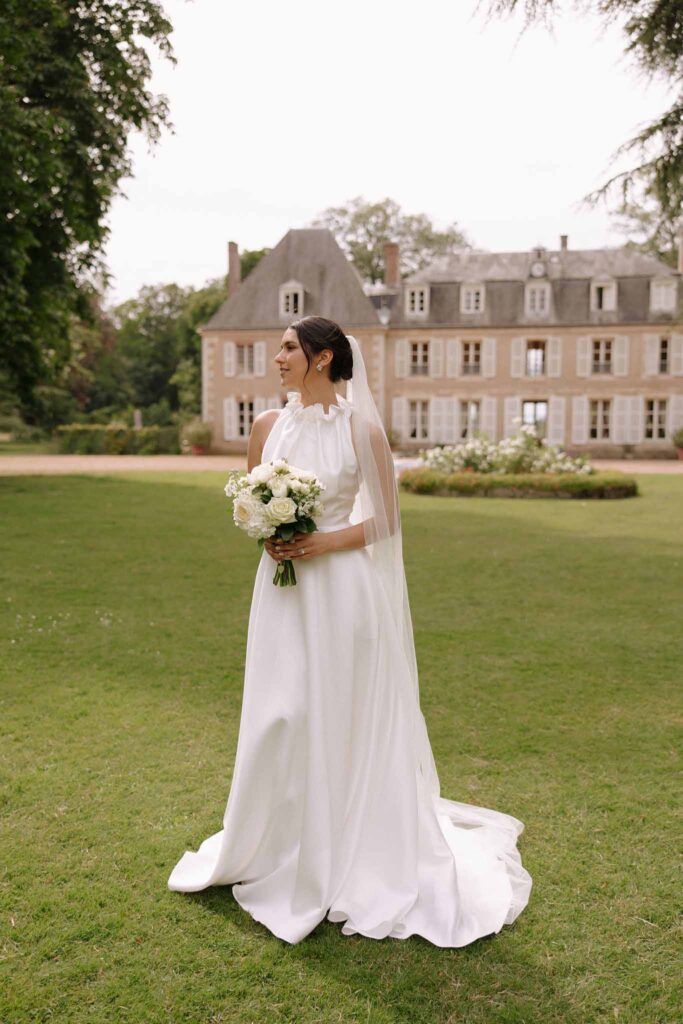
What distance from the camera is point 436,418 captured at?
32.8 metres

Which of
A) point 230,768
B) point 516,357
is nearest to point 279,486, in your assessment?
Result: point 230,768

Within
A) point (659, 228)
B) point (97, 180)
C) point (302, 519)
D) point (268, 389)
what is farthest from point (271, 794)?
point (268, 389)

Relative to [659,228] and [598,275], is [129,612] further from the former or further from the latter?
[598,275]

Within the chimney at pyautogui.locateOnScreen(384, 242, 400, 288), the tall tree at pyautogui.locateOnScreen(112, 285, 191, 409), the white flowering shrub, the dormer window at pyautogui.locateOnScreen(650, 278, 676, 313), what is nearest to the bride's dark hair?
the white flowering shrub

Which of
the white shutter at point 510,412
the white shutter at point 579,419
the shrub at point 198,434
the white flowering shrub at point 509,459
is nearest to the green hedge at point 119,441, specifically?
the shrub at point 198,434

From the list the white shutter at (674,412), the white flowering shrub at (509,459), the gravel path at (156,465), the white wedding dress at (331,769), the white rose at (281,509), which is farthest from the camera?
the white shutter at (674,412)

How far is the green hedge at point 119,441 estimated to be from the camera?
33469 millimetres

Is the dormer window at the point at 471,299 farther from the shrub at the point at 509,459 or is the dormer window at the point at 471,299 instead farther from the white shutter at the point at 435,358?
the shrub at the point at 509,459

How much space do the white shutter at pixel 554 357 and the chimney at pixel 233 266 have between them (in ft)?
42.9

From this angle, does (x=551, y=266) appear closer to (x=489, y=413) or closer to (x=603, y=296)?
(x=603, y=296)

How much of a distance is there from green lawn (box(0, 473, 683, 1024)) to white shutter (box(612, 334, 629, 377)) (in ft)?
79.3

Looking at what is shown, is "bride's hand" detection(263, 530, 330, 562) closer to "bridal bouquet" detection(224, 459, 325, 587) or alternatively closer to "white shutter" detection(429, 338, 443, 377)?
"bridal bouquet" detection(224, 459, 325, 587)

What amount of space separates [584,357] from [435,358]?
5677 mm

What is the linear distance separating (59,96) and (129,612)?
12256 mm
